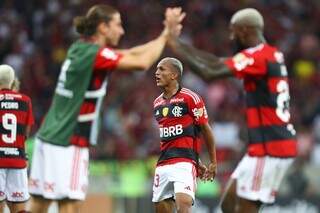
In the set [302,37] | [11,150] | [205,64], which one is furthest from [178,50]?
[302,37]

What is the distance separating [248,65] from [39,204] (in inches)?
99.2

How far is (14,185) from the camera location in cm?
1038

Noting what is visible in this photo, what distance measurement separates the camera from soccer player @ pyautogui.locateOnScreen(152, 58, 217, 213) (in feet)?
33.2

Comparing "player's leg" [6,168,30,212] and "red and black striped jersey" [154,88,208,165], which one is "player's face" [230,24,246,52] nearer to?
"red and black striped jersey" [154,88,208,165]

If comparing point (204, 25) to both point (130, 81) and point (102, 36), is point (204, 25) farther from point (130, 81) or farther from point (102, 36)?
point (102, 36)

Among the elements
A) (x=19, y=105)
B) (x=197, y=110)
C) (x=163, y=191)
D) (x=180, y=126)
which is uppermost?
(x=19, y=105)

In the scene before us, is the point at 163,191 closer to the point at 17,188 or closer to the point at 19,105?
the point at 17,188

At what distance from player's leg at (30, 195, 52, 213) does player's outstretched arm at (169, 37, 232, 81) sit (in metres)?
2.01

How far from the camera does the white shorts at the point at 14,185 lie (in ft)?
34.0

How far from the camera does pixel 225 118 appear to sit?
19.3 meters

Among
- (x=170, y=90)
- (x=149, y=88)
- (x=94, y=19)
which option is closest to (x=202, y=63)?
(x=170, y=90)

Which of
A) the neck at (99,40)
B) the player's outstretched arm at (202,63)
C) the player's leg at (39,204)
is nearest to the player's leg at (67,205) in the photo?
the player's leg at (39,204)

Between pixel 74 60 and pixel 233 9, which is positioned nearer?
pixel 74 60

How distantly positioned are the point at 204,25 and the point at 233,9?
80 centimetres
